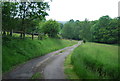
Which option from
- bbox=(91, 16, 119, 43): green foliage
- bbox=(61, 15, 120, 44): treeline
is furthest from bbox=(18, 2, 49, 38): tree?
bbox=(91, 16, 119, 43): green foliage

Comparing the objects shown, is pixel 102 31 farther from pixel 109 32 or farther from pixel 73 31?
pixel 73 31

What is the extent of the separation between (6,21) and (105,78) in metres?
14.6

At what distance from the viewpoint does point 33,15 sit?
2573 cm

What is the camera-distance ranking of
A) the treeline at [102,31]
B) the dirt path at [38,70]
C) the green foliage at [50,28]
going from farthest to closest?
the green foliage at [50,28] < the dirt path at [38,70] < the treeline at [102,31]

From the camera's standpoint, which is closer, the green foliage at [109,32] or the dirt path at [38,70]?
the green foliage at [109,32]

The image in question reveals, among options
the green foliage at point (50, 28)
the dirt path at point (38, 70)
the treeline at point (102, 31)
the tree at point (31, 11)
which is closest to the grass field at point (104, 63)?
the treeline at point (102, 31)

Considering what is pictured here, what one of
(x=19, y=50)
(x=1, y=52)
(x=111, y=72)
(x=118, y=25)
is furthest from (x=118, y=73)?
(x=19, y=50)

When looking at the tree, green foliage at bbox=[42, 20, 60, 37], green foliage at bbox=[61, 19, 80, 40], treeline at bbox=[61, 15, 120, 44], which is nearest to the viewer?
treeline at bbox=[61, 15, 120, 44]

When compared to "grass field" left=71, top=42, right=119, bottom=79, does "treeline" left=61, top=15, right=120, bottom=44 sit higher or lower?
higher

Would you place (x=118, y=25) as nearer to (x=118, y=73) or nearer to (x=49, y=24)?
(x=118, y=73)

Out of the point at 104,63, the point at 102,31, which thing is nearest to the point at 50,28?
the point at 102,31

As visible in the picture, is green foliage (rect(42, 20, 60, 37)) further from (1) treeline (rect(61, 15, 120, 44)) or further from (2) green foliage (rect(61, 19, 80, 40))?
(1) treeline (rect(61, 15, 120, 44))

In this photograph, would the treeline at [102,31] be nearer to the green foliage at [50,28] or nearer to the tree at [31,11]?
the tree at [31,11]

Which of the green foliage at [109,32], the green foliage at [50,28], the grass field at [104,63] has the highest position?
the green foliage at [50,28]
